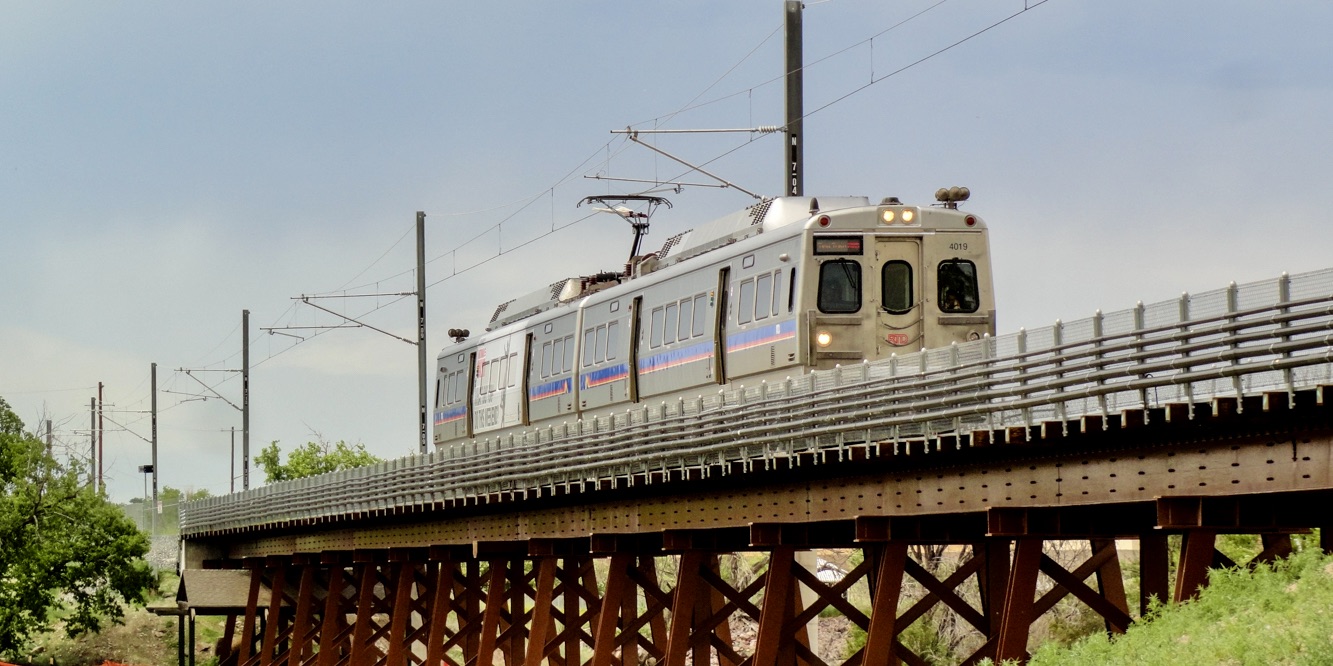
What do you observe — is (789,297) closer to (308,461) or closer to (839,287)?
(839,287)

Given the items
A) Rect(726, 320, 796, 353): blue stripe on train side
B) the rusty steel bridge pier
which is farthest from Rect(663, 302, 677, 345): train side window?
the rusty steel bridge pier

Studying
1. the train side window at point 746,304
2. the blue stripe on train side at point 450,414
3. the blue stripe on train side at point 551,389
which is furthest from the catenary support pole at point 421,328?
the train side window at point 746,304

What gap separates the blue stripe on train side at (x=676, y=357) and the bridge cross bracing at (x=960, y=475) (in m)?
1.87

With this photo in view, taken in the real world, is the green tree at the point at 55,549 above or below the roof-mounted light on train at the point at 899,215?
below

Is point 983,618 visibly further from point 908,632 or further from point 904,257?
point 908,632

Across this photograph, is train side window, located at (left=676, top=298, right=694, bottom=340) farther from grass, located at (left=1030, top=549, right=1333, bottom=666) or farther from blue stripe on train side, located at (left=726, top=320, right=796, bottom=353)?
grass, located at (left=1030, top=549, right=1333, bottom=666)

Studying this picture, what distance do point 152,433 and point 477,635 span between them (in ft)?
149

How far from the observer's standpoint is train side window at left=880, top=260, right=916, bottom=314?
26094 mm

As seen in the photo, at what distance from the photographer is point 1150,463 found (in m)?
16.1

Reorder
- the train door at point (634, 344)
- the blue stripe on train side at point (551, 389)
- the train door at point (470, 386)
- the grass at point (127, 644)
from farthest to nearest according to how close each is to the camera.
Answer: the grass at point (127, 644), the train door at point (470, 386), the blue stripe on train side at point (551, 389), the train door at point (634, 344)

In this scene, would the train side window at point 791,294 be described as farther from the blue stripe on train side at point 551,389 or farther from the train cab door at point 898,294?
the blue stripe on train side at point 551,389

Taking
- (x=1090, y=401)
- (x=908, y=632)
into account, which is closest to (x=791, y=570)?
(x=1090, y=401)

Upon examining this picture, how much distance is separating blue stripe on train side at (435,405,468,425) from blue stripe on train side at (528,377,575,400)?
18.6 ft

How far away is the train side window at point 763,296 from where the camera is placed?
2631cm
